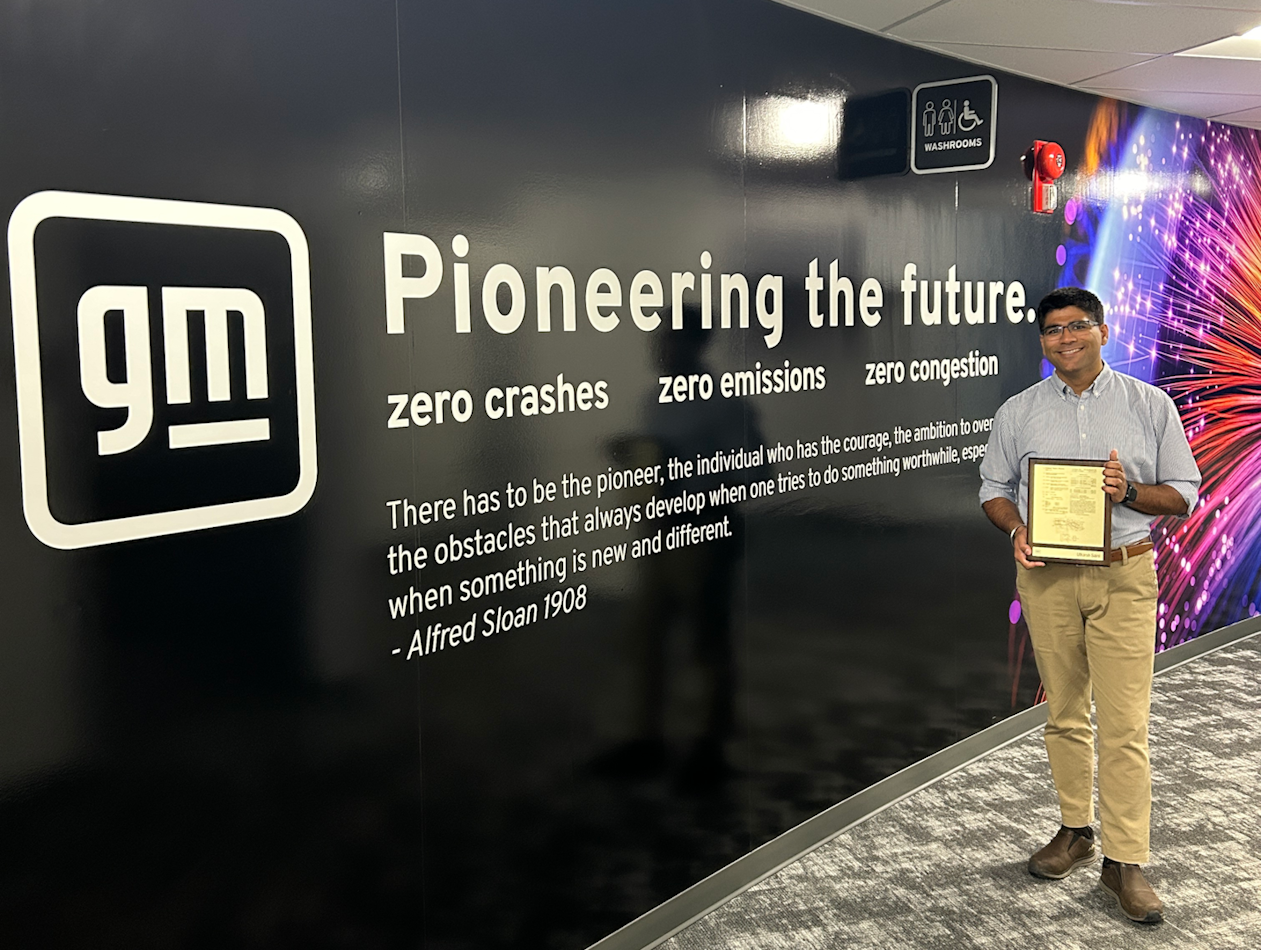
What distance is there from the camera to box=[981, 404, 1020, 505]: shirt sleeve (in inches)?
138

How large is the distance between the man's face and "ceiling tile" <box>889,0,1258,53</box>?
1.03m

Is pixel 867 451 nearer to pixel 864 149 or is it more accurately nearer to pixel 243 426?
pixel 864 149

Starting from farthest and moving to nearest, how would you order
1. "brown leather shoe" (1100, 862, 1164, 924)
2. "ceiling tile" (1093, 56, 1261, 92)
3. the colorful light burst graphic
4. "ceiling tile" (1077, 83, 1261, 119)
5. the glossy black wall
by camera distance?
the colorful light burst graphic → "ceiling tile" (1077, 83, 1261, 119) → "ceiling tile" (1093, 56, 1261, 92) → "brown leather shoe" (1100, 862, 1164, 924) → the glossy black wall

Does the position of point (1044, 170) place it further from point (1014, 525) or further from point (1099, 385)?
point (1014, 525)

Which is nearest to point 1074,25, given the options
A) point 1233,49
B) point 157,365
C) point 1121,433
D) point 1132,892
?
point 1233,49

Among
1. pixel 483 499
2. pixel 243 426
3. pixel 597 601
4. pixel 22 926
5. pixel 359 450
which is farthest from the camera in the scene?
pixel 597 601

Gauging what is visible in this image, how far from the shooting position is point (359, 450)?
7.75 ft

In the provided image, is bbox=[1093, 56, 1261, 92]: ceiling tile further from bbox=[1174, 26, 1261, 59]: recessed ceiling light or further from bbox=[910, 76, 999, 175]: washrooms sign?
bbox=[910, 76, 999, 175]: washrooms sign

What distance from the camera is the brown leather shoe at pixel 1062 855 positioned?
11.4 feet

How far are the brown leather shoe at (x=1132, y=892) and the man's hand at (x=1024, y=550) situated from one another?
3.08 feet

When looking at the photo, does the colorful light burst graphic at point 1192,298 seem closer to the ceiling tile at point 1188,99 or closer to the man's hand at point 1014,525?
the ceiling tile at point 1188,99

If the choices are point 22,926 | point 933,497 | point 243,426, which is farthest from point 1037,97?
point 22,926

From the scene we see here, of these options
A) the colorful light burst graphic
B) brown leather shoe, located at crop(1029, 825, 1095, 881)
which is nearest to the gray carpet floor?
brown leather shoe, located at crop(1029, 825, 1095, 881)

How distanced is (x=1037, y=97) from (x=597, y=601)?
3.08 meters
